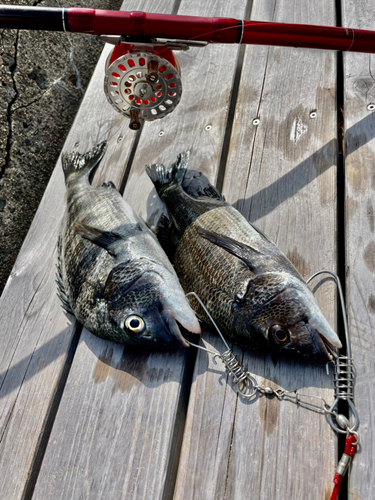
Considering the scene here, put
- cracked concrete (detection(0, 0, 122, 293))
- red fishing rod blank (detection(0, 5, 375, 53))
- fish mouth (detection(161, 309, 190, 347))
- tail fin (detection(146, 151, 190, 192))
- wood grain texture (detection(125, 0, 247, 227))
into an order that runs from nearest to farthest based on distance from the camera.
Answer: fish mouth (detection(161, 309, 190, 347)) → red fishing rod blank (detection(0, 5, 375, 53)) → tail fin (detection(146, 151, 190, 192)) → wood grain texture (detection(125, 0, 247, 227)) → cracked concrete (detection(0, 0, 122, 293))

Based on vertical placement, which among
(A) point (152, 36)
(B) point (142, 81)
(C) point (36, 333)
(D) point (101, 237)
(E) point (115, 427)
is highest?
(A) point (152, 36)

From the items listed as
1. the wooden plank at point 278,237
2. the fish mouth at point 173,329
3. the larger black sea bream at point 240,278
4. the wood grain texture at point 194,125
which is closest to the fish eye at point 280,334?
the larger black sea bream at point 240,278

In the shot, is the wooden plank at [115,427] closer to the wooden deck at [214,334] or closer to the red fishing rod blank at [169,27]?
the wooden deck at [214,334]

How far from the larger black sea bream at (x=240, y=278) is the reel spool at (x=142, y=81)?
51 centimetres

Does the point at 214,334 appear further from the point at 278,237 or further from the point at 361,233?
the point at 361,233

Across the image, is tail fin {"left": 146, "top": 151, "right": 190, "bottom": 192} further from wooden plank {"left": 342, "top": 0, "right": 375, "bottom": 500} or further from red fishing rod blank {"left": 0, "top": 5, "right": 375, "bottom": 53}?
wooden plank {"left": 342, "top": 0, "right": 375, "bottom": 500}

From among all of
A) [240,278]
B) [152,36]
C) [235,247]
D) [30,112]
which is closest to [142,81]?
[152,36]

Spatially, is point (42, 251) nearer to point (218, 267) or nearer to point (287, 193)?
point (218, 267)

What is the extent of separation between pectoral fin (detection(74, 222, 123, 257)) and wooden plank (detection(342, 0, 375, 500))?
1.25 metres

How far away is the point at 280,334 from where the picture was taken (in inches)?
74.3

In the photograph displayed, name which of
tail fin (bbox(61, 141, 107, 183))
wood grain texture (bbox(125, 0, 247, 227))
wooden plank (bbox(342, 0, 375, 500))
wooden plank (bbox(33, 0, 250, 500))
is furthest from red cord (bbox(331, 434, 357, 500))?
tail fin (bbox(61, 141, 107, 183))

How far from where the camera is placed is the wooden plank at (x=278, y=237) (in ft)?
5.95

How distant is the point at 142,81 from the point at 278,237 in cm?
117

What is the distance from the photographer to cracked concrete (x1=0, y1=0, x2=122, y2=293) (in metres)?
3.33
